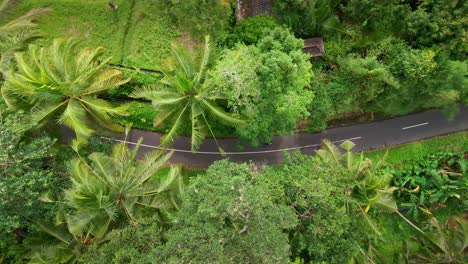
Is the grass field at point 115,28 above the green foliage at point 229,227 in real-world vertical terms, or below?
above

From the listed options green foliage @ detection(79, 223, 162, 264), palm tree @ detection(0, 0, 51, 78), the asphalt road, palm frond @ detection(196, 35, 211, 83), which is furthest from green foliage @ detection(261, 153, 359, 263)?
palm tree @ detection(0, 0, 51, 78)

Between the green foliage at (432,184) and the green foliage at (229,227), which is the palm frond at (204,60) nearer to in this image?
the green foliage at (229,227)

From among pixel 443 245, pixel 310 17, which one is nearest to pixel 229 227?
pixel 310 17

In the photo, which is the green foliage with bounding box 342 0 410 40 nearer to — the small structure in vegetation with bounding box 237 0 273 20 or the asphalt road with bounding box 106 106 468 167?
the small structure in vegetation with bounding box 237 0 273 20

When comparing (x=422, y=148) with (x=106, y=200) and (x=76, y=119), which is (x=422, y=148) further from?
(x=76, y=119)

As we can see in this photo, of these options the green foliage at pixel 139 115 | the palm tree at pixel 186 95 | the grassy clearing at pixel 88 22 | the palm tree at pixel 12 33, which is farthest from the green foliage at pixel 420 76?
the palm tree at pixel 12 33
